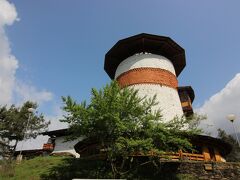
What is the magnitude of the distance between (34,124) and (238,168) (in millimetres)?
31249

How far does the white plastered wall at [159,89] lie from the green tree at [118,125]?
21.6ft

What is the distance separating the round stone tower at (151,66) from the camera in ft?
75.3

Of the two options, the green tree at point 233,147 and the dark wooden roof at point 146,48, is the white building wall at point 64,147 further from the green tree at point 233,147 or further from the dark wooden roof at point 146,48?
the green tree at point 233,147

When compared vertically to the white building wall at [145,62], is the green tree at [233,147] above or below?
below

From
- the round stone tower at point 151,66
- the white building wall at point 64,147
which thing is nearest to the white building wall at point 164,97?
the round stone tower at point 151,66

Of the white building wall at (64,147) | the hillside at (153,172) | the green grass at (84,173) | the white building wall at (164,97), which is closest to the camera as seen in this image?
the green grass at (84,173)

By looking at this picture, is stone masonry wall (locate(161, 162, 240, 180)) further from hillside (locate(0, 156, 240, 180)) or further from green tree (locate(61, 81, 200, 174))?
green tree (locate(61, 81, 200, 174))

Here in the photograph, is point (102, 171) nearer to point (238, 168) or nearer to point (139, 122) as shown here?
point (139, 122)

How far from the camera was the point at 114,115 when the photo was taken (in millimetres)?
13320

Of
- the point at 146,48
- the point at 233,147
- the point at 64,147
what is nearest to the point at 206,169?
the point at 146,48

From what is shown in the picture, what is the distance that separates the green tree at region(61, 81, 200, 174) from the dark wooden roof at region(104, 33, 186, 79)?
11733 millimetres

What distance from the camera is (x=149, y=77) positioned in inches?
934

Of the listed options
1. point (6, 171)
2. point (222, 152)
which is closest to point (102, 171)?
point (6, 171)

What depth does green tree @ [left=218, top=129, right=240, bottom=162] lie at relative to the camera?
38475 mm
